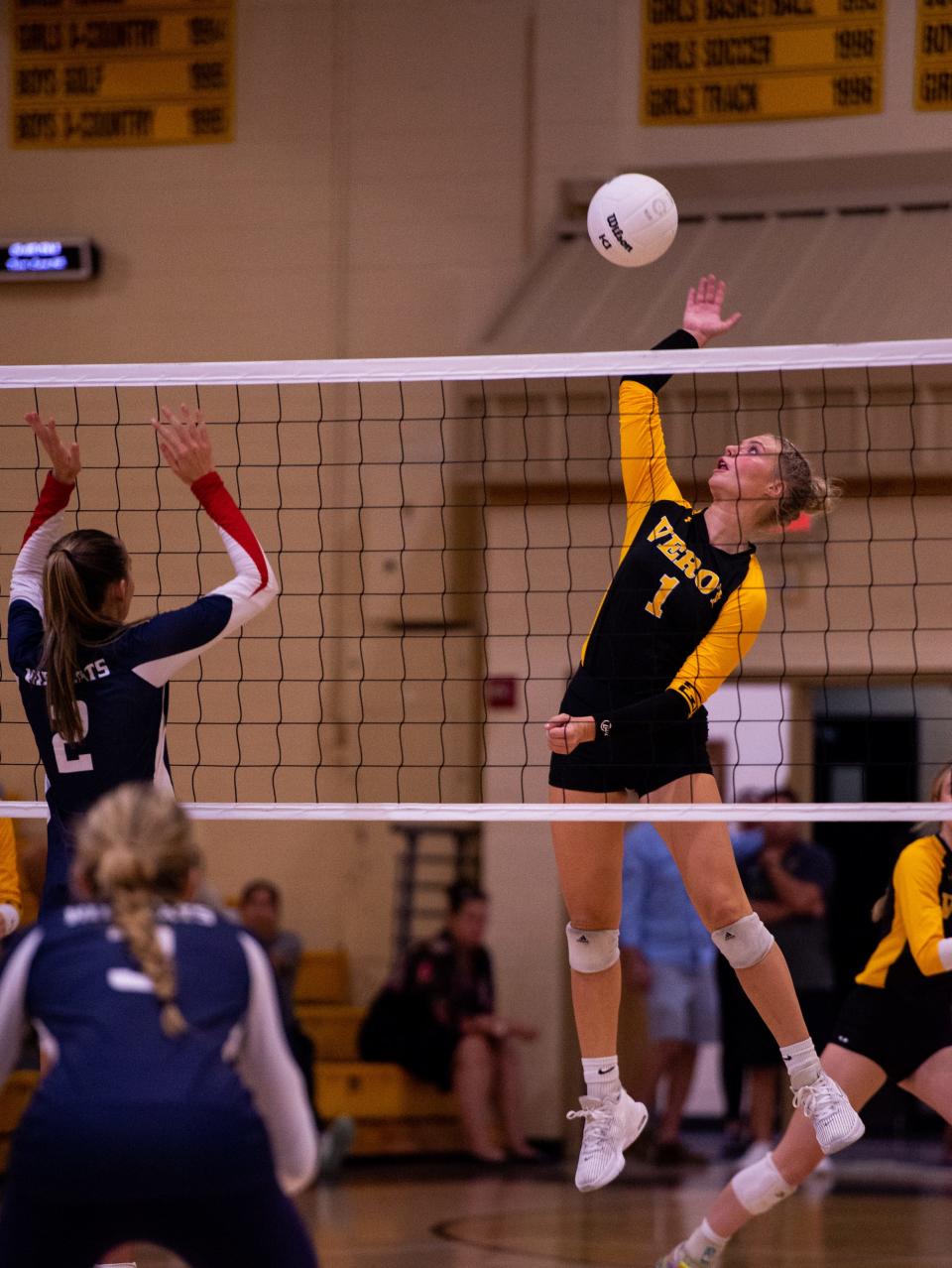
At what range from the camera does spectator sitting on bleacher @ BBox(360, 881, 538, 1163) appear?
9.88 metres

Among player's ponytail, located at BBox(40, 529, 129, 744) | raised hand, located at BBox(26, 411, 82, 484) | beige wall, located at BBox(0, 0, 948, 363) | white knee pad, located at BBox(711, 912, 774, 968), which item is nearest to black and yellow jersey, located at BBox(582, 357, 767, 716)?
white knee pad, located at BBox(711, 912, 774, 968)

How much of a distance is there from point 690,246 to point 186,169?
138 inches

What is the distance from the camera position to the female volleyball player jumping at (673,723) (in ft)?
16.8

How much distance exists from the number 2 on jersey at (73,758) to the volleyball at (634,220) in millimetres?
2263

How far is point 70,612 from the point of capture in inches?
185

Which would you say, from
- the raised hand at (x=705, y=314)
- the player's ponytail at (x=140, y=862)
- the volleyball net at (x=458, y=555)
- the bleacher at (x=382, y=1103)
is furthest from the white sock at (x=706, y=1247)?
the bleacher at (x=382, y=1103)

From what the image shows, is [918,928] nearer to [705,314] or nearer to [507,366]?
[705,314]

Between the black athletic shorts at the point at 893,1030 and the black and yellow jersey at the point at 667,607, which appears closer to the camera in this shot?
the black and yellow jersey at the point at 667,607

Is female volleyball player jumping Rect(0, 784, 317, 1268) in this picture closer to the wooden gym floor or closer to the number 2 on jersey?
the number 2 on jersey

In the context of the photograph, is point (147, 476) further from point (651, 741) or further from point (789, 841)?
point (651, 741)

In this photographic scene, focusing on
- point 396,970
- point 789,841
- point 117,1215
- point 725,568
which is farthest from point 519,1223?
point 117,1215

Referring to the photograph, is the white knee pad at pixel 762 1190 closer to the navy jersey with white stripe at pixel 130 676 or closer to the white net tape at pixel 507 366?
the navy jersey with white stripe at pixel 130 676

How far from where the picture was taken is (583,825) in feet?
17.0

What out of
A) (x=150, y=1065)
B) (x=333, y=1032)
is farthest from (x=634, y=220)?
(x=333, y=1032)
